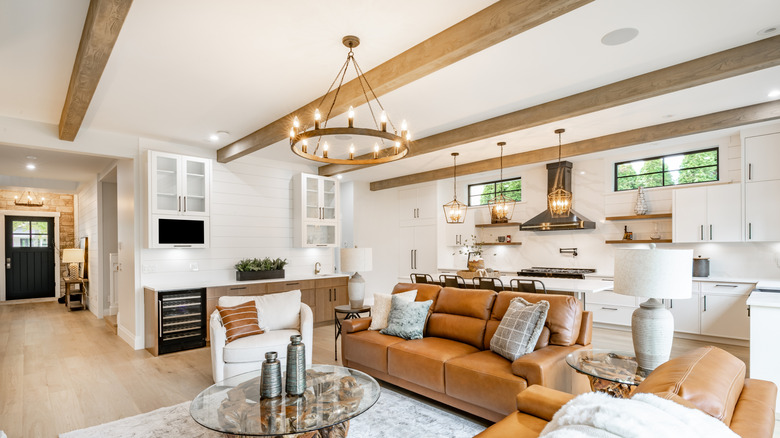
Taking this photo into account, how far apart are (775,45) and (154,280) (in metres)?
6.90

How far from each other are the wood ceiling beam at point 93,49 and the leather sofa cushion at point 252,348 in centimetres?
247

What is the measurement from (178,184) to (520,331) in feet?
15.8

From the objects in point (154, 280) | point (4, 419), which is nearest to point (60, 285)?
point (154, 280)

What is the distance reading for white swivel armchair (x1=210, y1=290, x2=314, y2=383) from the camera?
3568 millimetres

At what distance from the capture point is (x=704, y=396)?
4.16ft

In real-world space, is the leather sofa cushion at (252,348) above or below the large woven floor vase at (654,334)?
below

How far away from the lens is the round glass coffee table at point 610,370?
92.0 inches

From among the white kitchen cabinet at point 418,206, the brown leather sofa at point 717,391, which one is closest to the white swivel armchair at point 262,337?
the brown leather sofa at point 717,391

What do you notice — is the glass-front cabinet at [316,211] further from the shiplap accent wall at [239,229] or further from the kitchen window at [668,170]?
the kitchen window at [668,170]

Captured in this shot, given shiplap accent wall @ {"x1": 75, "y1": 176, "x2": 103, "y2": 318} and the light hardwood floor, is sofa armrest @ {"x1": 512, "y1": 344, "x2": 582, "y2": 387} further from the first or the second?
shiplap accent wall @ {"x1": 75, "y1": 176, "x2": 103, "y2": 318}

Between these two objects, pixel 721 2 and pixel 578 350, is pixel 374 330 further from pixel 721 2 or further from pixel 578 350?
pixel 721 2

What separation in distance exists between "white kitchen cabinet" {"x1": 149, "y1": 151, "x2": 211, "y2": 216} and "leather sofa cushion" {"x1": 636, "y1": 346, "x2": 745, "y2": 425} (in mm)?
5611

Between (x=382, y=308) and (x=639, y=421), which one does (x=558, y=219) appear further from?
(x=639, y=421)

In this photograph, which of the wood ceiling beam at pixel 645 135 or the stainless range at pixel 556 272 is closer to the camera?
the wood ceiling beam at pixel 645 135
